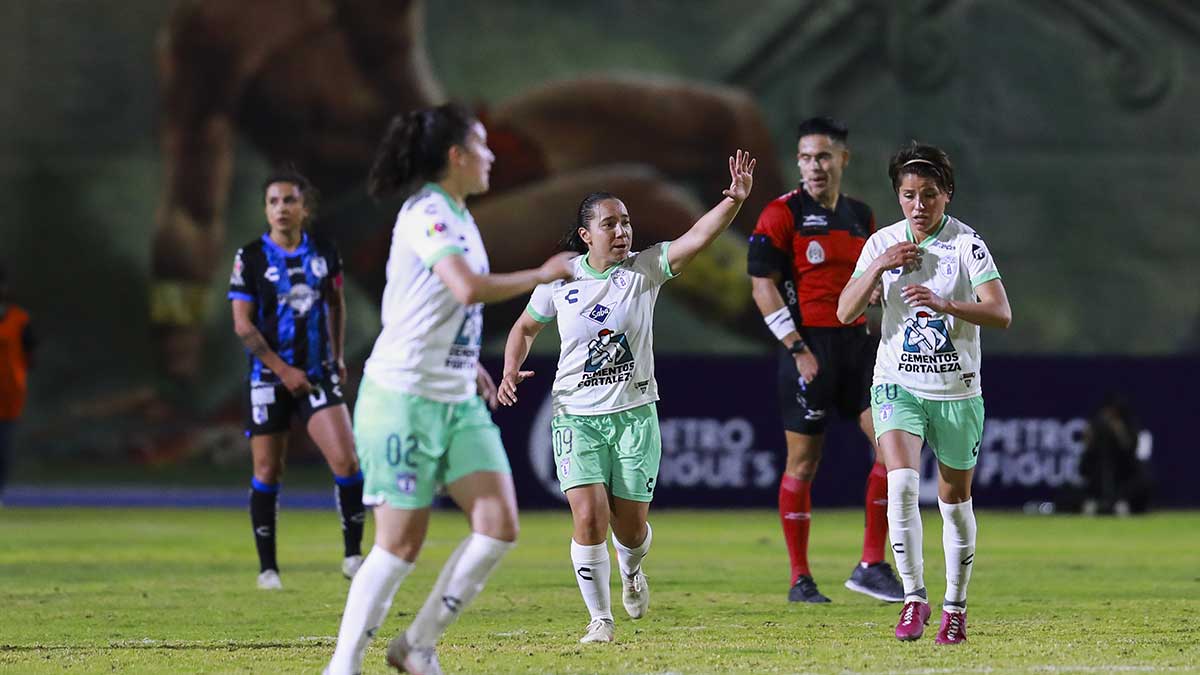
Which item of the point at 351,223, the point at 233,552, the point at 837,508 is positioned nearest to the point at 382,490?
the point at 233,552

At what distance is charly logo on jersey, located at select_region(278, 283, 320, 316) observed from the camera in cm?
1029

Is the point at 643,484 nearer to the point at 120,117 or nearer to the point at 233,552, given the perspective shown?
the point at 233,552

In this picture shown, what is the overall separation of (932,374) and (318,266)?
406 centimetres

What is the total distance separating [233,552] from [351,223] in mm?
12652

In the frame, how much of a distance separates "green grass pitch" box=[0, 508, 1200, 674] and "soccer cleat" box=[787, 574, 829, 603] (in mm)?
139

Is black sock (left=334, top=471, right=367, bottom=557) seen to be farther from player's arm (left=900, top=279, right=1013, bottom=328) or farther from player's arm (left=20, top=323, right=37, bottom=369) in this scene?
player's arm (left=20, top=323, right=37, bottom=369)

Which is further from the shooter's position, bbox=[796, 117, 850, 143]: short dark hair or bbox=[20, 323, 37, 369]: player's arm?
bbox=[20, 323, 37, 369]: player's arm

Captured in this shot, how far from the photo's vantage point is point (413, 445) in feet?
20.3

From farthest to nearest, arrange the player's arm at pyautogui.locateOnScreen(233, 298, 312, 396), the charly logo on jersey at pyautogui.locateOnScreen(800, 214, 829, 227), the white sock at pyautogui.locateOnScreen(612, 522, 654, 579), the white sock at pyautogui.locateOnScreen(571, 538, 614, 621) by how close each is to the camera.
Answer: the player's arm at pyautogui.locateOnScreen(233, 298, 312, 396), the charly logo on jersey at pyautogui.locateOnScreen(800, 214, 829, 227), the white sock at pyautogui.locateOnScreen(612, 522, 654, 579), the white sock at pyautogui.locateOnScreen(571, 538, 614, 621)

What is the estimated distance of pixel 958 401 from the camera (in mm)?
7715

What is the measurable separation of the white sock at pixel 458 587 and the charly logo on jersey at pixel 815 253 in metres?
3.91

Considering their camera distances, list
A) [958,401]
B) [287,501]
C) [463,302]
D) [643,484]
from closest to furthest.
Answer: [463,302]
[958,401]
[643,484]
[287,501]

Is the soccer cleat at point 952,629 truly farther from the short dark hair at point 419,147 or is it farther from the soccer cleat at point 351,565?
the soccer cleat at point 351,565

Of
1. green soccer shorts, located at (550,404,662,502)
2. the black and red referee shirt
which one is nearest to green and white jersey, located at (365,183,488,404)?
green soccer shorts, located at (550,404,662,502)
